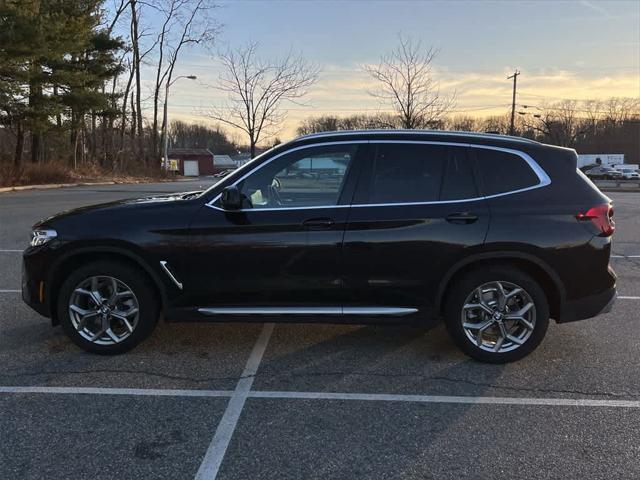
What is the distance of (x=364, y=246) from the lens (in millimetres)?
4230

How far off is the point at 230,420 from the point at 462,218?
2.24 metres

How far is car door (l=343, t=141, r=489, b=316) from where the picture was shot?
13.8 feet

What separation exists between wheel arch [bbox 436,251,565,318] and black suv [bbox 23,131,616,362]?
11 mm

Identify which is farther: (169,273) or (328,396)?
(169,273)

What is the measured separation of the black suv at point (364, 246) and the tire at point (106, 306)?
0.01m

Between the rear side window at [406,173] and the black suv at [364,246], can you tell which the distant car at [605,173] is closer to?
the black suv at [364,246]

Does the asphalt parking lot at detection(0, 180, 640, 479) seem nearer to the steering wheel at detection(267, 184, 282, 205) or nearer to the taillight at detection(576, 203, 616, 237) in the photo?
the taillight at detection(576, 203, 616, 237)

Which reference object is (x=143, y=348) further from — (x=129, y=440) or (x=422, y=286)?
(x=422, y=286)

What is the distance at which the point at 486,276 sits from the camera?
4.27 meters

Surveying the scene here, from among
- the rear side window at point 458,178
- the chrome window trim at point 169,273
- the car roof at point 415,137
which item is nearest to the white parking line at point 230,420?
the chrome window trim at point 169,273

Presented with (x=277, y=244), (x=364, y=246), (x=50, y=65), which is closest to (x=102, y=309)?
(x=277, y=244)

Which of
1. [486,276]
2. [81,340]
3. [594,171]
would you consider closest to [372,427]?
[486,276]

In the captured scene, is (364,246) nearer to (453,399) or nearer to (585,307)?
(453,399)

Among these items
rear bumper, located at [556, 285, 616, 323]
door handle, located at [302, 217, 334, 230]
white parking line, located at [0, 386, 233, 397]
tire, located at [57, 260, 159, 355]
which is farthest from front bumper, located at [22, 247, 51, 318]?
rear bumper, located at [556, 285, 616, 323]
